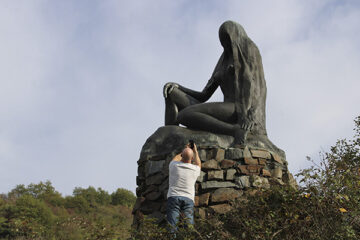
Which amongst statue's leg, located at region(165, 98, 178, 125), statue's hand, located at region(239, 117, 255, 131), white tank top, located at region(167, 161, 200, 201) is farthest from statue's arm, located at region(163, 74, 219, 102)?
white tank top, located at region(167, 161, 200, 201)

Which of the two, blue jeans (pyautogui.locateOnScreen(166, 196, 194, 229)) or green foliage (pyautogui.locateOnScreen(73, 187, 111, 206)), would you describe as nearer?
blue jeans (pyautogui.locateOnScreen(166, 196, 194, 229))

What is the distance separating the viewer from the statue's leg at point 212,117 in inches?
245

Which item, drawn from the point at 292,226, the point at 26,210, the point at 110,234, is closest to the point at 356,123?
the point at 292,226

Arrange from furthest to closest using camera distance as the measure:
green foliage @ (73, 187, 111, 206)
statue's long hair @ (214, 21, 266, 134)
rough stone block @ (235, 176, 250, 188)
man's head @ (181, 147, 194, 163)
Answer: green foliage @ (73, 187, 111, 206) < statue's long hair @ (214, 21, 266, 134) < rough stone block @ (235, 176, 250, 188) < man's head @ (181, 147, 194, 163)

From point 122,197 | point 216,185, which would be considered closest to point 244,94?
point 216,185

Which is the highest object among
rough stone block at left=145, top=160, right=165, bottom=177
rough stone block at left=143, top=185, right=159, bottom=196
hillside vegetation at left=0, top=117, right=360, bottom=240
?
rough stone block at left=145, top=160, right=165, bottom=177

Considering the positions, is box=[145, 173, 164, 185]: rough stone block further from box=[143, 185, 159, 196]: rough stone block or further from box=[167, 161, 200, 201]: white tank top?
box=[167, 161, 200, 201]: white tank top

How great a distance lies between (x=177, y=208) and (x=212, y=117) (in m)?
2.00

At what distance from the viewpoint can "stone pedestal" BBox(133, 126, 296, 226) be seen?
5621mm

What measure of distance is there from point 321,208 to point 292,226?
374 mm

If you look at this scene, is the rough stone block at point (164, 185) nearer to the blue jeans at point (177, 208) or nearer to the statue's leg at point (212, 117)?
the statue's leg at point (212, 117)

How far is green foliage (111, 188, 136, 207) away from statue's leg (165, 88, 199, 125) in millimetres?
22022

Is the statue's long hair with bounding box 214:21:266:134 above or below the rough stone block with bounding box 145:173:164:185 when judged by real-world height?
above

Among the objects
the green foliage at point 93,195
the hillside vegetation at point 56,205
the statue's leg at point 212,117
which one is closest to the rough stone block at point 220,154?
the statue's leg at point 212,117
